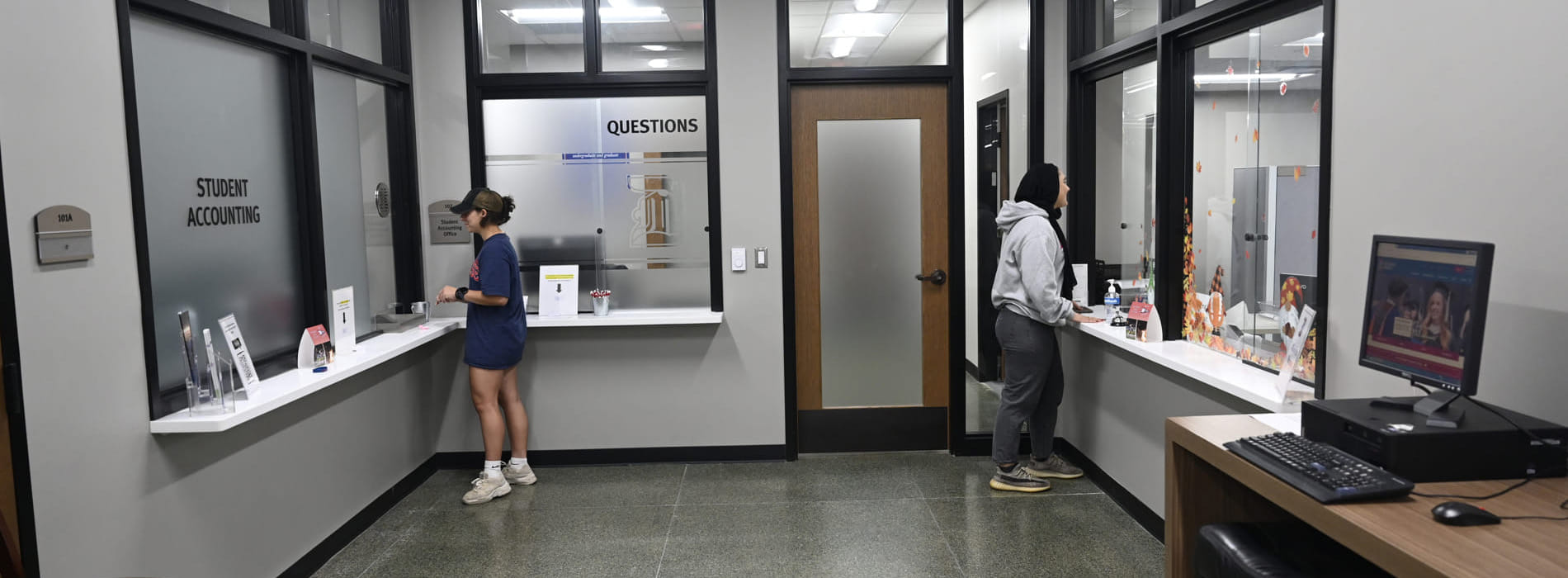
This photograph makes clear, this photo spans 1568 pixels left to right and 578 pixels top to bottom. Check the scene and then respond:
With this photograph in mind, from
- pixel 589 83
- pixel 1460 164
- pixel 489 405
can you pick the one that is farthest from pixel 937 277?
pixel 1460 164

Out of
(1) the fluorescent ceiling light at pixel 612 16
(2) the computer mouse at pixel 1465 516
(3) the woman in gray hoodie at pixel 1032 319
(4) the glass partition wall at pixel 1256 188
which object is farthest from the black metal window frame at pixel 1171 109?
(1) the fluorescent ceiling light at pixel 612 16

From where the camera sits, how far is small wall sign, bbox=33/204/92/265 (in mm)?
2180

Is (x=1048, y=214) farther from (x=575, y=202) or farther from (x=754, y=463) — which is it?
(x=575, y=202)

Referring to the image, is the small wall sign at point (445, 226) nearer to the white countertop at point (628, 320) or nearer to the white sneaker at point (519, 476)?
the white countertop at point (628, 320)

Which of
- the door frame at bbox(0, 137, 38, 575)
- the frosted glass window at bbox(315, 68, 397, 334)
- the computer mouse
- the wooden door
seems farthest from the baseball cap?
the computer mouse

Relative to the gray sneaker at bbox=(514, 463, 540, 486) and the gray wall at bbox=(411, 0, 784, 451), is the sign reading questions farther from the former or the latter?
the gray sneaker at bbox=(514, 463, 540, 486)

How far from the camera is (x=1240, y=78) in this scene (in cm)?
316

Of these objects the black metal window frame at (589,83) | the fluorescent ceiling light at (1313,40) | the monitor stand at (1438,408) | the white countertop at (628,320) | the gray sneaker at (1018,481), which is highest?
the black metal window frame at (589,83)

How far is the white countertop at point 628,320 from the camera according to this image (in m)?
4.42

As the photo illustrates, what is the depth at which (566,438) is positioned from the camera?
4.66 metres

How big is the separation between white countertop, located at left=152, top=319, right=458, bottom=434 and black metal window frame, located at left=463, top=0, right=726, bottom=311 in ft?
2.21

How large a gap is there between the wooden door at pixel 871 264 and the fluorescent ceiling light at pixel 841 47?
16cm

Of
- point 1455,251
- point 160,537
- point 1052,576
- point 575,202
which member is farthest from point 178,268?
point 1455,251

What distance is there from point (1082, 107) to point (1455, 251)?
2.73m
